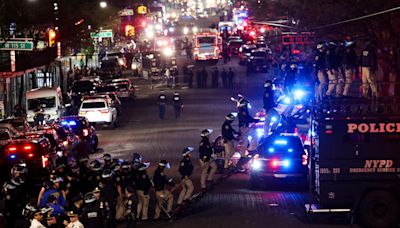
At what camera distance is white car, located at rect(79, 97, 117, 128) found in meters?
43.6

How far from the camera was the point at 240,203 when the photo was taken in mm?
22953

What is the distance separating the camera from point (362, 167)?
19375 millimetres

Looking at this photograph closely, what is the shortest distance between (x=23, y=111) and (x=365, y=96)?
28.0 metres

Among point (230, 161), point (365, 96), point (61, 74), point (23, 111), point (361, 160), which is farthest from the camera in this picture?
point (61, 74)

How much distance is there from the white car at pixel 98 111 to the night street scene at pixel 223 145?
84 millimetres

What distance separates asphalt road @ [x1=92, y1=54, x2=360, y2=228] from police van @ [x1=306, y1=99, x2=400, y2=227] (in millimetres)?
958

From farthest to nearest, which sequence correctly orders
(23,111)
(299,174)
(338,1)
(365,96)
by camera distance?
(23,111), (338,1), (299,174), (365,96)

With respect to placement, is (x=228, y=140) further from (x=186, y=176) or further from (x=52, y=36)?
(x=52, y=36)

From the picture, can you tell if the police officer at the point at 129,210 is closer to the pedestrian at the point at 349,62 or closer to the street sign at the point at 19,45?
the pedestrian at the point at 349,62

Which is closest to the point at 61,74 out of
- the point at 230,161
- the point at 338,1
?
the point at 338,1

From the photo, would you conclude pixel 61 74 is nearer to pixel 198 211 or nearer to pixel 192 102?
pixel 192 102

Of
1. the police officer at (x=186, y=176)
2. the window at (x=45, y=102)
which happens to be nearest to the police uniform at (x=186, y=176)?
the police officer at (x=186, y=176)

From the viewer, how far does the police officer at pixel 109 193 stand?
18766mm

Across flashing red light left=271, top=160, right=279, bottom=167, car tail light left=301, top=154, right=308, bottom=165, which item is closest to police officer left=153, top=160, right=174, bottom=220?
flashing red light left=271, top=160, right=279, bottom=167
